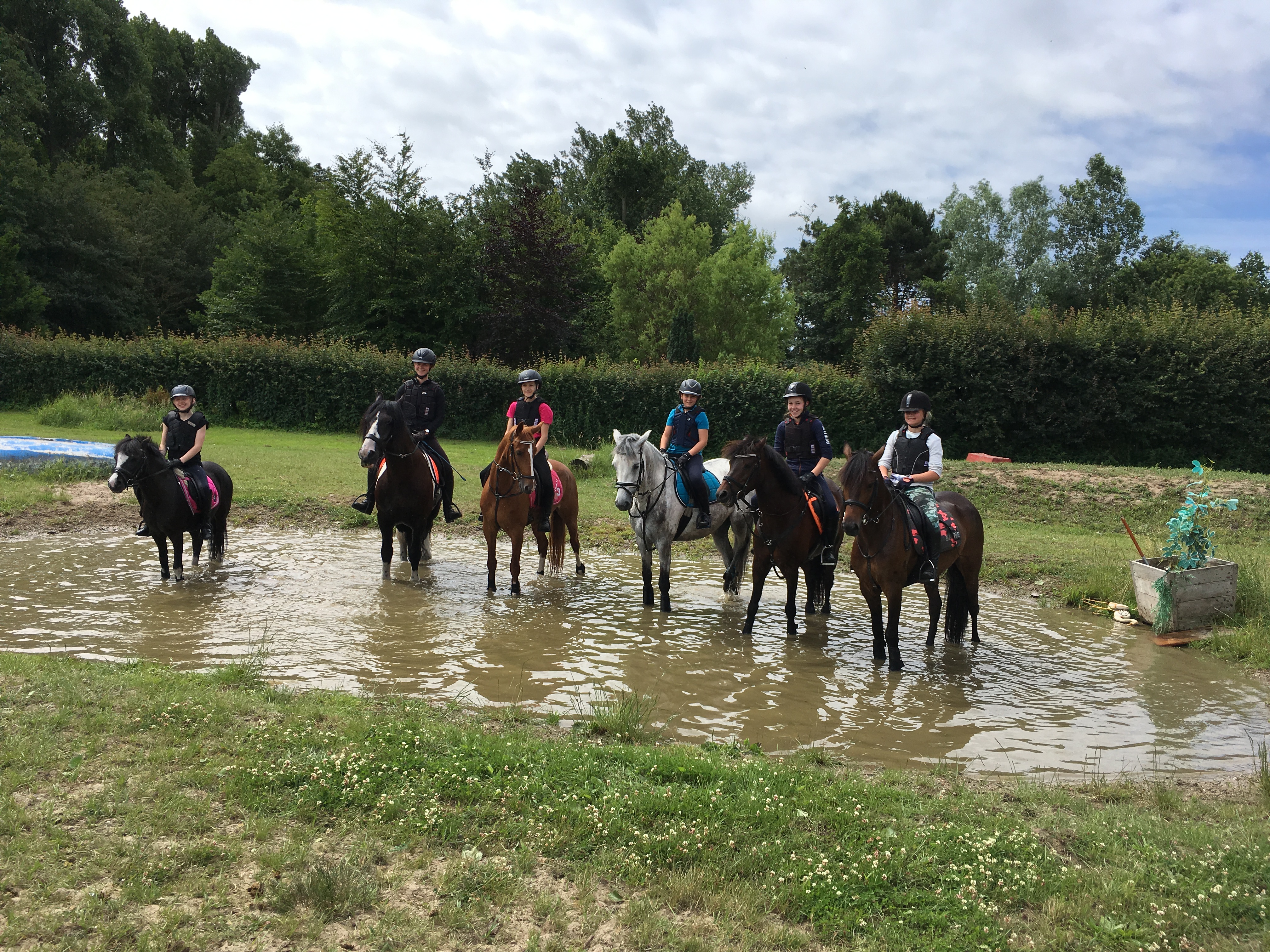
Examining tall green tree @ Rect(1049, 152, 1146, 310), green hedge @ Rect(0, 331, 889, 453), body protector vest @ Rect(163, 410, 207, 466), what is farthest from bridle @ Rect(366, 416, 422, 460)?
tall green tree @ Rect(1049, 152, 1146, 310)

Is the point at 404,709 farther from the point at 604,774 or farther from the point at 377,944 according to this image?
the point at 377,944

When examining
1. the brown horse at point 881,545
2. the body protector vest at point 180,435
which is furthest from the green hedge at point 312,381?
the brown horse at point 881,545

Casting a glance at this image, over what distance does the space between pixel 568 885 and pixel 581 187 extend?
64.7m

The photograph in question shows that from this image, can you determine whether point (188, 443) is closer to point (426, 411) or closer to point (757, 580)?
point (426, 411)

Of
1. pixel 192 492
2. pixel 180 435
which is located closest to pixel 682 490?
pixel 192 492

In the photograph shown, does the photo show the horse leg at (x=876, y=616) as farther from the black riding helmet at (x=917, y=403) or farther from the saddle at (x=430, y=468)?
the saddle at (x=430, y=468)

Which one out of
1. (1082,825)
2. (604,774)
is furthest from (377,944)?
(1082,825)

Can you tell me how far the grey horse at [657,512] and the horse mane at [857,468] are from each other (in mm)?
2163

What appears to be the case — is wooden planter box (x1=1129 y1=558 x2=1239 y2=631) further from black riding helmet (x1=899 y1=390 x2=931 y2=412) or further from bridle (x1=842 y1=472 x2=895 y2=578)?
bridle (x1=842 y1=472 x2=895 y2=578)

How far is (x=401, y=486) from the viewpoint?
10812mm

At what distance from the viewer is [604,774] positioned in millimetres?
5109

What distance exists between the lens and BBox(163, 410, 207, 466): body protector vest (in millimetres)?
Result: 10648

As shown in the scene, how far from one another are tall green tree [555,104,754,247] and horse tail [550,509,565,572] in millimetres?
45178

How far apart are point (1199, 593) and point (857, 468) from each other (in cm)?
530
